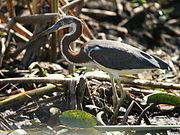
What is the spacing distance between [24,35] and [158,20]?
3.85 metres

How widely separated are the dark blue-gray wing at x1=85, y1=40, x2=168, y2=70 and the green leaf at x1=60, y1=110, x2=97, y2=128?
71cm

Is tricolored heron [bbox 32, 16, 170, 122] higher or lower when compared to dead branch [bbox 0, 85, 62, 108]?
higher

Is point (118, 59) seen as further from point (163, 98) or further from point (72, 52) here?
point (163, 98)

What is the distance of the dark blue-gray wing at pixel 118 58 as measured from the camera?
407cm

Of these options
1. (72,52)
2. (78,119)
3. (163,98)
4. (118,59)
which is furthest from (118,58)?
(78,119)

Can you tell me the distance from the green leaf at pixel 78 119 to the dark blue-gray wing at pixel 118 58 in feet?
2.34

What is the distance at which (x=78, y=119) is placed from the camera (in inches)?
146

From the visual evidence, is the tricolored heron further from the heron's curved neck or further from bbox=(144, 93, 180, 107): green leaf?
bbox=(144, 93, 180, 107): green leaf

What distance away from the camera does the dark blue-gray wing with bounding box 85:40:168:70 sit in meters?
4.07

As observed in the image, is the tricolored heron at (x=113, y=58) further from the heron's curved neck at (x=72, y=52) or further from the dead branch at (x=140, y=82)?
the dead branch at (x=140, y=82)

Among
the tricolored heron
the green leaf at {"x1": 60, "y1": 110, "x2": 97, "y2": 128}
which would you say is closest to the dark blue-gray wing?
the tricolored heron

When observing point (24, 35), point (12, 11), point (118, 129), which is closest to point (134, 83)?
point (118, 129)

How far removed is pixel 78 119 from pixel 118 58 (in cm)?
92

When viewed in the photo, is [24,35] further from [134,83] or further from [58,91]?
[134,83]
